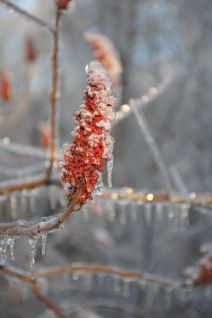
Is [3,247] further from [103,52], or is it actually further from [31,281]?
[103,52]

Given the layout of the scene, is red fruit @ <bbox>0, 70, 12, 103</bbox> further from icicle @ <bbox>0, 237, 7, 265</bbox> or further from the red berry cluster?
icicle @ <bbox>0, 237, 7, 265</bbox>

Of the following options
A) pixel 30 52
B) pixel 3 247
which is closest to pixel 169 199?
pixel 3 247

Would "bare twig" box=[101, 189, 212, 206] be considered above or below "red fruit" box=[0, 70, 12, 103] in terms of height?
below

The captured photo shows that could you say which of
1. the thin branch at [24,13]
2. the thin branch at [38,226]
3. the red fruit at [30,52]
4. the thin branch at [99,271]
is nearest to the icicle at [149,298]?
the red fruit at [30,52]

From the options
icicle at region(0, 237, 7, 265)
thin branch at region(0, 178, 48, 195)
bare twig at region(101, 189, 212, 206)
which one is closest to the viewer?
icicle at region(0, 237, 7, 265)

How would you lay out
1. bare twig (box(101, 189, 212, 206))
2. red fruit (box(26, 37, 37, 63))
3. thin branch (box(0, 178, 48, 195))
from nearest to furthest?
bare twig (box(101, 189, 212, 206))
thin branch (box(0, 178, 48, 195))
red fruit (box(26, 37, 37, 63))

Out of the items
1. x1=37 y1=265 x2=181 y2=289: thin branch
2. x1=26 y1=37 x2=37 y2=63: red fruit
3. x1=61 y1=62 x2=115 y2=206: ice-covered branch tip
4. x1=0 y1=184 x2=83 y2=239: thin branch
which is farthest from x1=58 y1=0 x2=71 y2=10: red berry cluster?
x1=26 y1=37 x2=37 y2=63: red fruit

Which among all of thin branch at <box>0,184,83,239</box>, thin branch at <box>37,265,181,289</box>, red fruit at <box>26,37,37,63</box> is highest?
red fruit at <box>26,37,37,63</box>

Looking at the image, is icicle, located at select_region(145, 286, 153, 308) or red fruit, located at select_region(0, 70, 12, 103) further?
icicle, located at select_region(145, 286, 153, 308)

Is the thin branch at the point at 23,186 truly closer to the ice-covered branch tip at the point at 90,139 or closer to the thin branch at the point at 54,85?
the thin branch at the point at 54,85
